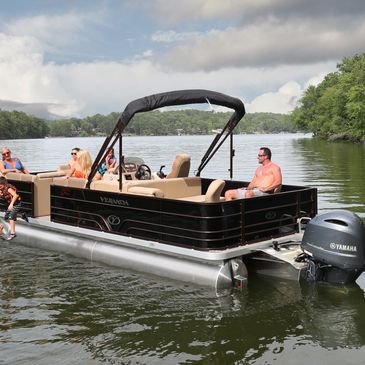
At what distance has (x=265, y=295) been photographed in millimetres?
6738

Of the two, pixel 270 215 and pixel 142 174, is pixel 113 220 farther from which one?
pixel 142 174

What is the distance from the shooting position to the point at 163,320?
5875 millimetres

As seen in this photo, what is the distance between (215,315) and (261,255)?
150 cm

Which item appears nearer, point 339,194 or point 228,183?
point 228,183

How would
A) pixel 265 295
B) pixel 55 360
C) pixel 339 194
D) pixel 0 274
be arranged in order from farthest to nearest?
pixel 339 194 < pixel 0 274 < pixel 265 295 < pixel 55 360

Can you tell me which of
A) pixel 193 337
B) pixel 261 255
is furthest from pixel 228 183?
pixel 193 337

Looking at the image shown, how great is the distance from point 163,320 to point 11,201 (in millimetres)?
4450

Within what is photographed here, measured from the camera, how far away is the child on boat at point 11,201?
902cm

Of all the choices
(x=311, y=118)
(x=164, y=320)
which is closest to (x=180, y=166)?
(x=164, y=320)

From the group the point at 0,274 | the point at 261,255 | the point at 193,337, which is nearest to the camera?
the point at 193,337

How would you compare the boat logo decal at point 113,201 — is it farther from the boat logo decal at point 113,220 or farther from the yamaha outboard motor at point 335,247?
the yamaha outboard motor at point 335,247

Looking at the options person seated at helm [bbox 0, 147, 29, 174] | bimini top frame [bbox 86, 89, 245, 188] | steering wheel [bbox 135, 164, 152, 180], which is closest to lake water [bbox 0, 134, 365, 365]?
bimini top frame [bbox 86, 89, 245, 188]

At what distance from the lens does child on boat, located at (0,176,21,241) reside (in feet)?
29.6

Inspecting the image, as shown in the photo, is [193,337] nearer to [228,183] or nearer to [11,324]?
[11,324]
